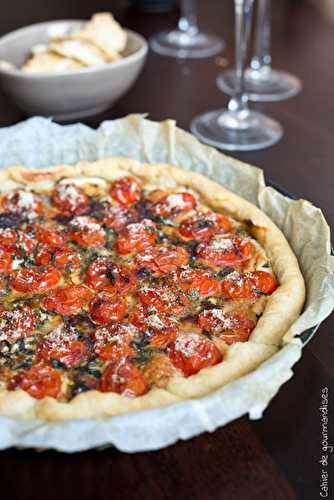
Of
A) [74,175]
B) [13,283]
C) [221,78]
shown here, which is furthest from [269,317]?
[221,78]

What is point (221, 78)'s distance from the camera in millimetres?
3816

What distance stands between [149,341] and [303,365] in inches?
18.1

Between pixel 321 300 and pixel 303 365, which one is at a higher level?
pixel 321 300

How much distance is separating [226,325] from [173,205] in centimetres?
71

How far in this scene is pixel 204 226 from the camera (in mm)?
2383

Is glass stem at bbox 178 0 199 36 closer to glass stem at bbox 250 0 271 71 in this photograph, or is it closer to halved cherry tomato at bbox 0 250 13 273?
glass stem at bbox 250 0 271 71

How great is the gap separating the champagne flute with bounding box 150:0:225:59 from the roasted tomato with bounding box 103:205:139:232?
75.3 inches

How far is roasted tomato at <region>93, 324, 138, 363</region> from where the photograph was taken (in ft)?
5.93

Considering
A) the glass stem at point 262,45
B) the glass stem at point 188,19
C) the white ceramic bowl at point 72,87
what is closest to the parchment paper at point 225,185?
the white ceramic bowl at point 72,87

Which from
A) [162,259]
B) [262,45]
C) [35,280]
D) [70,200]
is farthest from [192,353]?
[262,45]

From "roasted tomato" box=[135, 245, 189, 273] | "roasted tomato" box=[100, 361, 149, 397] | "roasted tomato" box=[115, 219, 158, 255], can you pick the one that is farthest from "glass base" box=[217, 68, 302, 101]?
"roasted tomato" box=[100, 361, 149, 397]

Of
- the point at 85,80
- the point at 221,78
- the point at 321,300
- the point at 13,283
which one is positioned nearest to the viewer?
the point at 321,300

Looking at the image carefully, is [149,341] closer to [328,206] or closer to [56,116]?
[328,206]

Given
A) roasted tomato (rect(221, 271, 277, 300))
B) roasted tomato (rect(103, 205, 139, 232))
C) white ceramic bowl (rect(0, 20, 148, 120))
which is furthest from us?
white ceramic bowl (rect(0, 20, 148, 120))
